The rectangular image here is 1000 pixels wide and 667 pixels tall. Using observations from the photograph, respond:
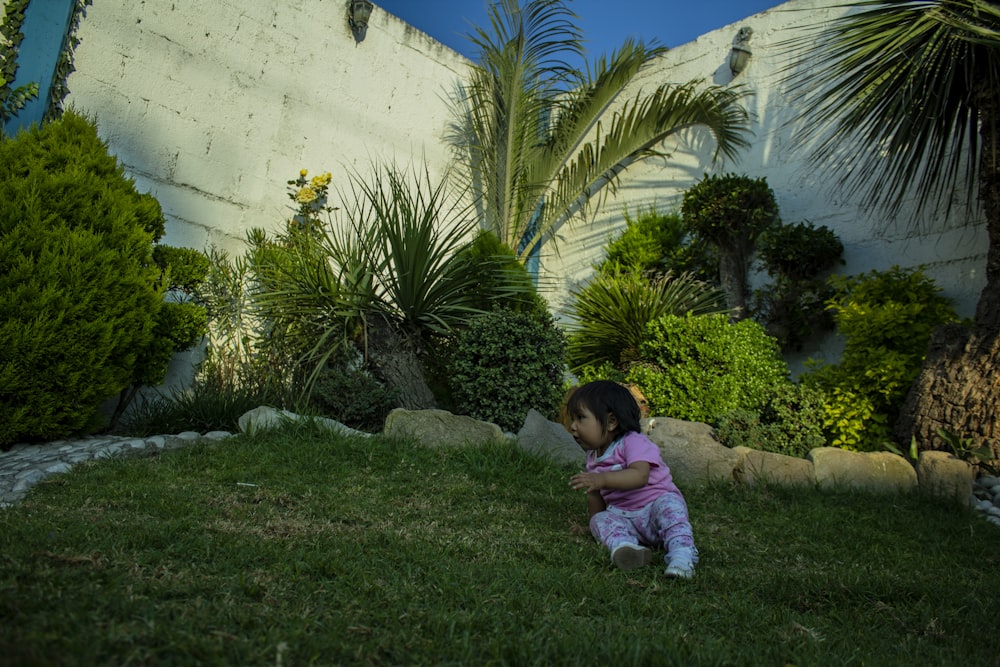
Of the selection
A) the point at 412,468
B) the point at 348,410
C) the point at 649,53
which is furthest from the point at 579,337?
the point at 649,53

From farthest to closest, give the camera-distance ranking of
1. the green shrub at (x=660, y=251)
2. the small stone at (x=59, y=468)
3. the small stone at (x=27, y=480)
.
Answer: the green shrub at (x=660, y=251), the small stone at (x=59, y=468), the small stone at (x=27, y=480)

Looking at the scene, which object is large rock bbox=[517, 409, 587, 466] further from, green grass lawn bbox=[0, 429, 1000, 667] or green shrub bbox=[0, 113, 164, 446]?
green shrub bbox=[0, 113, 164, 446]

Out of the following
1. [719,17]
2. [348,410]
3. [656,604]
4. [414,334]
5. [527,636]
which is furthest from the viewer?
[719,17]

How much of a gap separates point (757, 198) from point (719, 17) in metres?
3.05

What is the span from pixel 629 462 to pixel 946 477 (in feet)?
8.36

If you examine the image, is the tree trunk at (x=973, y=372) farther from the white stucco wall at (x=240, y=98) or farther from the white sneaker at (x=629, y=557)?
the white stucco wall at (x=240, y=98)

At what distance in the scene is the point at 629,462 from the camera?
9.91 ft

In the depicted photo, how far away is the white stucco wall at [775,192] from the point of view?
6.26 m

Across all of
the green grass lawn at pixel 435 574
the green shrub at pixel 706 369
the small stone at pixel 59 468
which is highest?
the green shrub at pixel 706 369

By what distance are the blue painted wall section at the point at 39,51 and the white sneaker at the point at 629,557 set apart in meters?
5.34

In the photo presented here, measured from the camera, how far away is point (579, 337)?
738 cm

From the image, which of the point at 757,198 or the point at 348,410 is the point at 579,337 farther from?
the point at 348,410

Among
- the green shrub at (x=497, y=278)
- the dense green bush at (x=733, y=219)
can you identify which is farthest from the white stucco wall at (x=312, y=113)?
the green shrub at (x=497, y=278)

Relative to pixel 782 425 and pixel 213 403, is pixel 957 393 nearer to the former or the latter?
pixel 782 425
